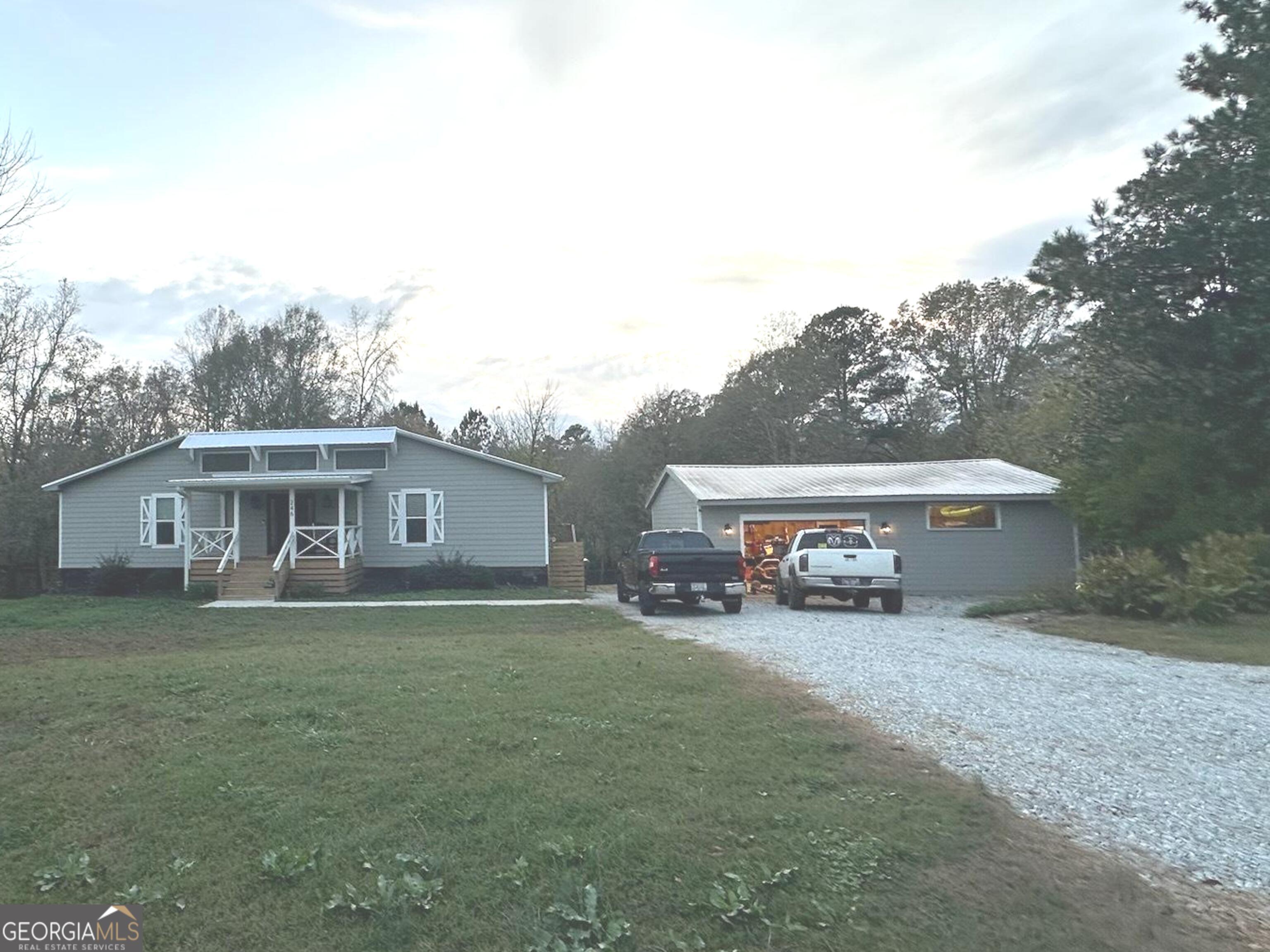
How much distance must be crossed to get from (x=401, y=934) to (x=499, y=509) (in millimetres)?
21435

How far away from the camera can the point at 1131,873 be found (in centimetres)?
398

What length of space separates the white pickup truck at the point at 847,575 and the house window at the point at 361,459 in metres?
12.6

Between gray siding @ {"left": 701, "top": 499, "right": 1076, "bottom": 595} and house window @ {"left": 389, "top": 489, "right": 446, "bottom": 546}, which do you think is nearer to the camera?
gray siding @ {"left": 701, "top": 499, "right": 1076, "bottom": 595}

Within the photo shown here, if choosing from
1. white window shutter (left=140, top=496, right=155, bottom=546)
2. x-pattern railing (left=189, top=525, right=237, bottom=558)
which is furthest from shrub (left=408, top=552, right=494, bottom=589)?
white window shutter (left=140, top=496, right=155, bottom=546)

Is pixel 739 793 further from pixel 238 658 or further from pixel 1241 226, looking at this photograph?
pixel 1241 226

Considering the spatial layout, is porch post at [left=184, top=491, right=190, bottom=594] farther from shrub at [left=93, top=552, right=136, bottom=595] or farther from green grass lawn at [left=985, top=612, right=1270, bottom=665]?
green grass lawn at [left=985, top=612, right=1270, bottom=665]

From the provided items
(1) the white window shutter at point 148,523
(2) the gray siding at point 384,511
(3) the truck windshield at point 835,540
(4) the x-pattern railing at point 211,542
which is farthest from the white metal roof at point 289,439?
(3) the truck windshield at point 835,540

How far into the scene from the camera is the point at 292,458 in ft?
81.9

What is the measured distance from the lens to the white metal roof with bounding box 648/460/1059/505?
22.5 m

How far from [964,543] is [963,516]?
0.70 meters

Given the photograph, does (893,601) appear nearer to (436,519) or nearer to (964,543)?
(964,543)

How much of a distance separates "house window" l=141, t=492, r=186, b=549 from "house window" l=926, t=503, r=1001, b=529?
67.6ft

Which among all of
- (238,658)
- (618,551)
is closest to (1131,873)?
(238,658)

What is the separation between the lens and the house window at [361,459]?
24.8m
